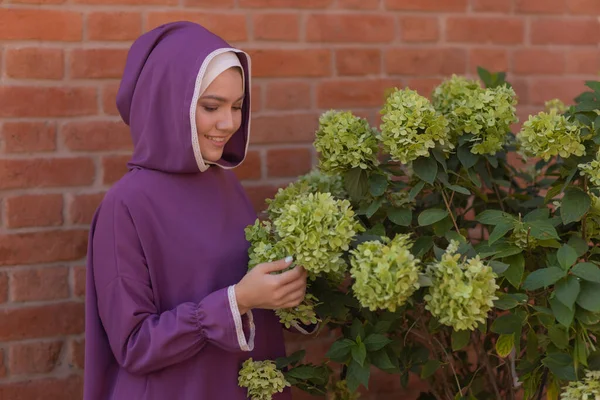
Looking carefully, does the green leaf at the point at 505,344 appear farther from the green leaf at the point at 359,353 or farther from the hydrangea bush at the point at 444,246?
the green leaf at the point at 359,353

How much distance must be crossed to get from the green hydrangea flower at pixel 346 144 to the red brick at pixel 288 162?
1.82 ft

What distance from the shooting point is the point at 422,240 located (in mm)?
2023

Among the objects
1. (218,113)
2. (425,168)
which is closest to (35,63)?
(218,113)

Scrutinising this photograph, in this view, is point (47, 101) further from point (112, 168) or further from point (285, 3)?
point (285, 3)

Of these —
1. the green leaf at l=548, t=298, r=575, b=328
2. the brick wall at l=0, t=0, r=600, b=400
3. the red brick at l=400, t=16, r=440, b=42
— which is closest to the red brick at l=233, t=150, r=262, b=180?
the brick wall at l=0, t=0, r=600, b=400

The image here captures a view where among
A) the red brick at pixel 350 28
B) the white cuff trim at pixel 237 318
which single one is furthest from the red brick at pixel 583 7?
the white cuff trim at pixel 237 318

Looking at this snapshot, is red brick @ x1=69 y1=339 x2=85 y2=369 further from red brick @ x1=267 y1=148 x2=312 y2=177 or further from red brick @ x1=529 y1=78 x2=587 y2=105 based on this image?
red brick @ x1=529 y1=78 x2=587 y2=105

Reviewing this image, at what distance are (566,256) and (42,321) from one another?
1.54 metres

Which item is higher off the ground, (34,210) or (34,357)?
(34,210)

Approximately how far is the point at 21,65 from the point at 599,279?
1715 mm

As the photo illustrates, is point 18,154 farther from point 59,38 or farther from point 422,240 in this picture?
point 422,240

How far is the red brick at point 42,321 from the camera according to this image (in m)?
2.23

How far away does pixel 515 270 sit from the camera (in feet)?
6.09

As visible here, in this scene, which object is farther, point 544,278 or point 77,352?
point 77,352
